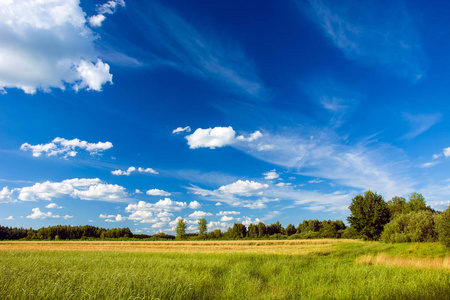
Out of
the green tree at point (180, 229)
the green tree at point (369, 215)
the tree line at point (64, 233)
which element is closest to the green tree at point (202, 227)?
the green tree at point (180, 229)

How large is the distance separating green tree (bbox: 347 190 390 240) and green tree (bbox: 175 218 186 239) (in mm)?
74430

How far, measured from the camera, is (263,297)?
8977mm

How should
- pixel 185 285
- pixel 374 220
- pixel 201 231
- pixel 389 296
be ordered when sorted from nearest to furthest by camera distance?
pixel 389 296 → pixel 185 285 → pixel 374 220 → pixel 201 231

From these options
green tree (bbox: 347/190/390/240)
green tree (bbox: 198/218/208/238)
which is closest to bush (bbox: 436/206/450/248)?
green tree (bbox: 347/190/390/240)

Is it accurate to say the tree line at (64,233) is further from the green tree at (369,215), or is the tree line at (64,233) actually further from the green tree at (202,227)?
the green tree at (369,215)

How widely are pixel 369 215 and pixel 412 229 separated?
1540 centimetres

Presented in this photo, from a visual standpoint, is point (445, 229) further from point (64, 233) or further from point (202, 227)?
point (64, 233)

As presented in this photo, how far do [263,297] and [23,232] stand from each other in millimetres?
157493

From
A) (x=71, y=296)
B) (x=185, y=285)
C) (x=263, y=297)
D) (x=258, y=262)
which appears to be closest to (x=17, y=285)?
(x=71, y=296)

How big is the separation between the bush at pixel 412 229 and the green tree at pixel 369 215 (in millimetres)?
9054

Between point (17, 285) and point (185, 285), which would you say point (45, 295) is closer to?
point (17, 285)

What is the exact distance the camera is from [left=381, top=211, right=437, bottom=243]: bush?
32.0 metres

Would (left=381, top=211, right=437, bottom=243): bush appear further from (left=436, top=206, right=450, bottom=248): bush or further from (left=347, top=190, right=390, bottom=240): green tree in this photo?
(left=347, top=190, right=390, bottom=240): green tree

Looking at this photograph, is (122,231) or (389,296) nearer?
(389,296)
